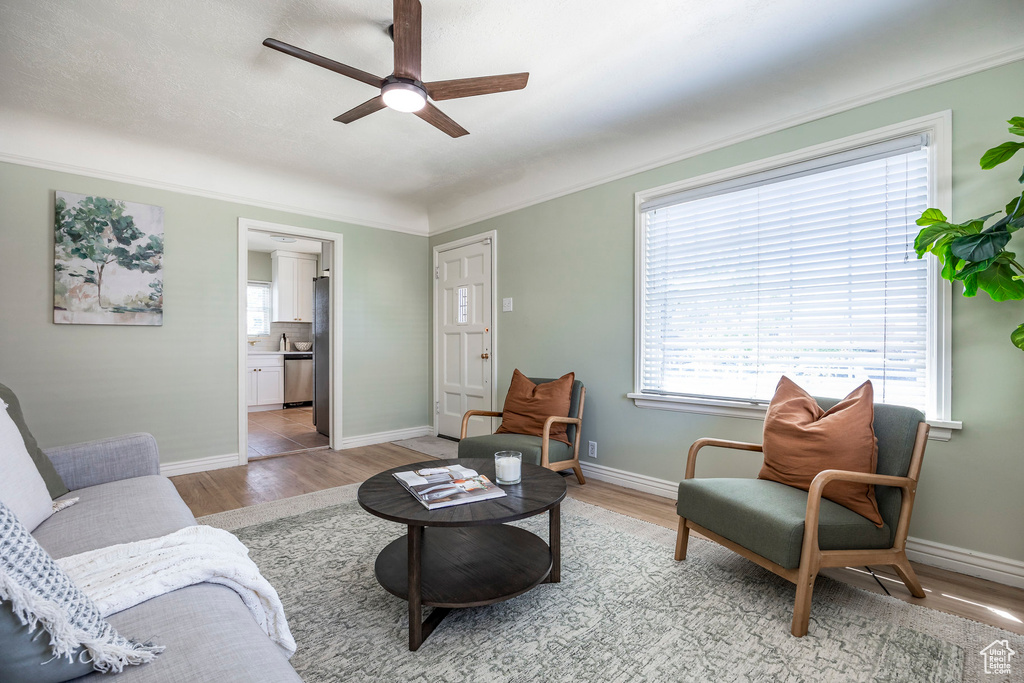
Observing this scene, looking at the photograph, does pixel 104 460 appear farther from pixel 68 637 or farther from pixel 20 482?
pixel 68 637

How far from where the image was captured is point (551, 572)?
6.70 feet

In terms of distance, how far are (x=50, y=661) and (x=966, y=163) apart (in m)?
3.51

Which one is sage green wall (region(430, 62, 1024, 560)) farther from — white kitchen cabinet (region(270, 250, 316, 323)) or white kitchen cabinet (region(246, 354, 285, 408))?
white kitchen cabinet (region(246, 354, 285, 408))

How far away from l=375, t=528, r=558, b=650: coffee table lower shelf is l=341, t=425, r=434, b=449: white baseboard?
2.81m

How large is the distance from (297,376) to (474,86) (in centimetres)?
686

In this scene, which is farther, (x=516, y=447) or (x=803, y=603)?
(x=516, y=447)

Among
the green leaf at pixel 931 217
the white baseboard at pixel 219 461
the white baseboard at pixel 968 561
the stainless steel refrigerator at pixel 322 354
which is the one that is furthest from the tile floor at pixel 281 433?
the green leaf at pixel 931 217

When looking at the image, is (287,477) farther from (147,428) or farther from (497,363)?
(497,363)

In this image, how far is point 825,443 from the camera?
204cm

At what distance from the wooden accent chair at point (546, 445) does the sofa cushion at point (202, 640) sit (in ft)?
6.86

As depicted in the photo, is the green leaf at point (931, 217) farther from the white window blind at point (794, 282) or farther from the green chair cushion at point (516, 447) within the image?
the green chair cushion at point (516, 447)

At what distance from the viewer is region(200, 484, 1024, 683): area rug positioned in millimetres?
1531

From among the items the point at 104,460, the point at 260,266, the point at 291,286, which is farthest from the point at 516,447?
the point at 260,266

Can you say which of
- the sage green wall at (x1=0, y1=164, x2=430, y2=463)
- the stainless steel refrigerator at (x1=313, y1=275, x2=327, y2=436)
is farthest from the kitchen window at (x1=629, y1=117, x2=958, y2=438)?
the stainless steel refrigerator at (x1=313, y1=275, x2=327, y2=436)
